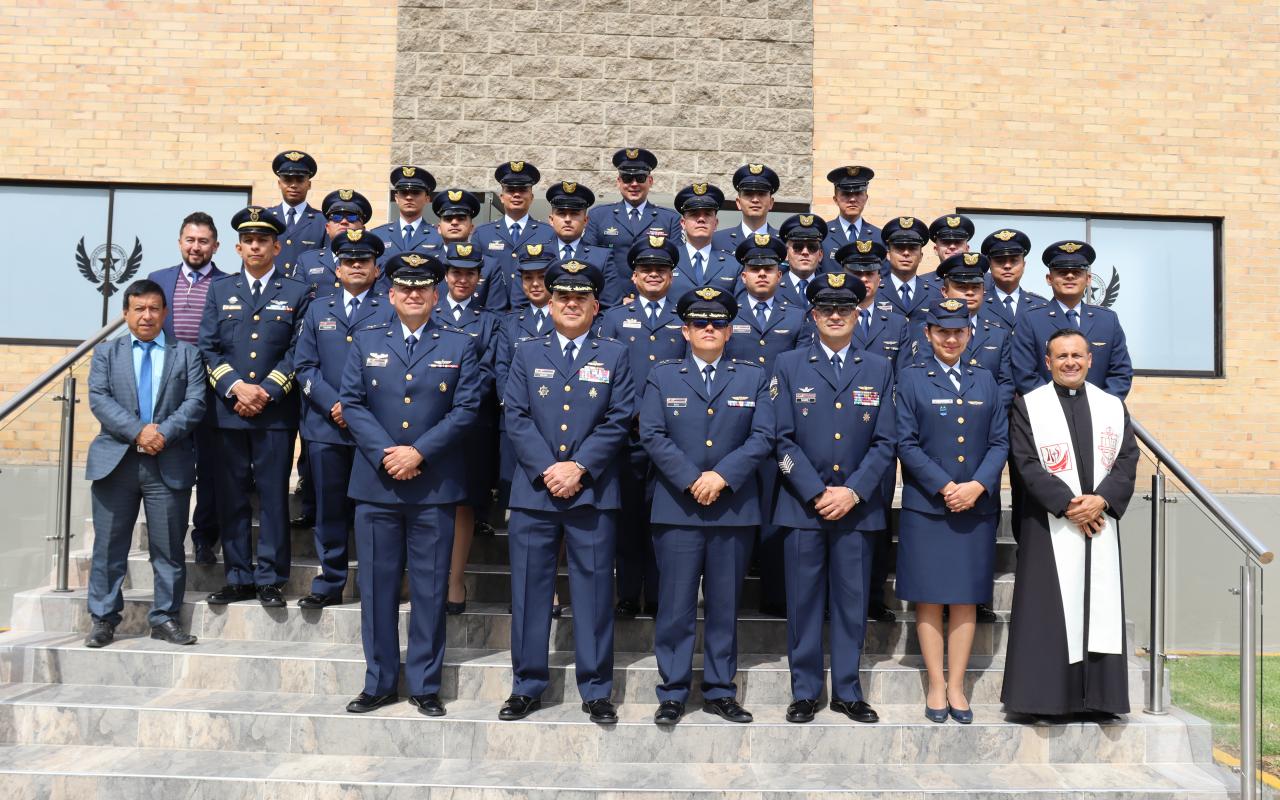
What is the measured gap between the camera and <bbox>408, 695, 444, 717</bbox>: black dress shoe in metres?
5.41

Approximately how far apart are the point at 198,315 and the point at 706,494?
12.0 ft

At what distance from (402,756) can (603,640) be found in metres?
1.14

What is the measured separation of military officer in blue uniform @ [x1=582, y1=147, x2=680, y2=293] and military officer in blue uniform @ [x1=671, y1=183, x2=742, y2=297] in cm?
38

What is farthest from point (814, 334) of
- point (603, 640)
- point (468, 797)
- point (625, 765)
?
point (468, 797)

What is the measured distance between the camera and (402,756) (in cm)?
530

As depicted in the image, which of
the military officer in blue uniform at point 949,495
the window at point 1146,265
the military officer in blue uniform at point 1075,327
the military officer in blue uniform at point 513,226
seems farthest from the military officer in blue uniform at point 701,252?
the window at point 1146,265

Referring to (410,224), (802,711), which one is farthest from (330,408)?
(802,711)

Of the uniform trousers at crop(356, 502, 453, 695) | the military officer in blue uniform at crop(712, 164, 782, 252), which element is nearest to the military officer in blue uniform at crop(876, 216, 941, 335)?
the military officer in blue uniform at crop(712, 164, 782, 252)

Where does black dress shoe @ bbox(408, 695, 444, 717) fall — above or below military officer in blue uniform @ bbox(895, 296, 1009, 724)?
below

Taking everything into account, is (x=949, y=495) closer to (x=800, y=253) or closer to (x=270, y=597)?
(x=800, y=253)

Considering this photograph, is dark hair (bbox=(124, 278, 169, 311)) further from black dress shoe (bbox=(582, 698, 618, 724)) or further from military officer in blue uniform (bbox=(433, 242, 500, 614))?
black dress shoe (bbox=(582, 698, 618, 724))

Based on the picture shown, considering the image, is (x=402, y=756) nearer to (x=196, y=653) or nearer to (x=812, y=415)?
(x=196, y=653)

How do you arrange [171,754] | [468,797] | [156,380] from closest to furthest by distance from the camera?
[468,797], [171,754], [156,380]

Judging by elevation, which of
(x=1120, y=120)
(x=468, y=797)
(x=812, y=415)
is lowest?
(x=468, y=797)
